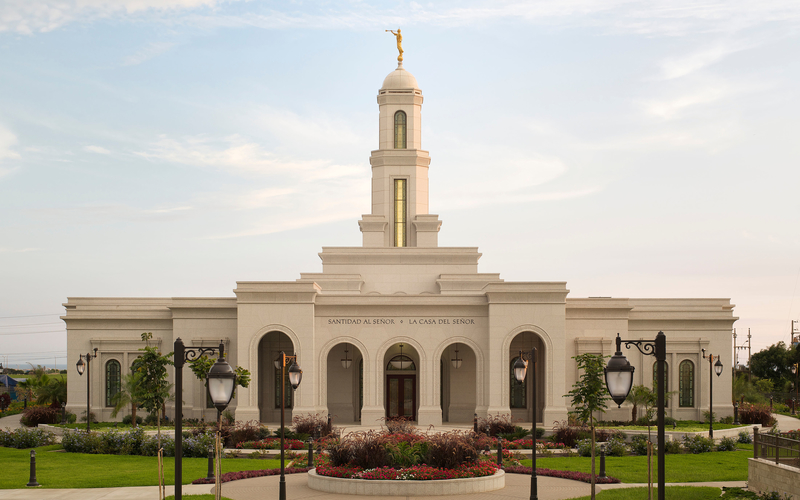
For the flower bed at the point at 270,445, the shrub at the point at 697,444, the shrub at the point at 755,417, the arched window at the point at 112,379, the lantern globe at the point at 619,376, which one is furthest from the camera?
the arched window at the point at 112,379

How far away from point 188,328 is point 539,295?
54.9ft

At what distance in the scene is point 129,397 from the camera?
3622 cm

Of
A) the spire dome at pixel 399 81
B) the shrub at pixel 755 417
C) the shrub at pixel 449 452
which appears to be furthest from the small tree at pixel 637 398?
the spire dome at pixel 399 81

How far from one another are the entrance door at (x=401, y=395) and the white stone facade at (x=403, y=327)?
49mm

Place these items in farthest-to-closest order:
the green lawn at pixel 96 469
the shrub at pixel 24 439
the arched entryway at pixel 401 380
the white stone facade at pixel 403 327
Answer: 1. the arched entryway at pixel 401 380
2. the white stone facade at pixel 403 327
3. the shrub at pixel 24 439
4. the green lawn at pixel 96 469

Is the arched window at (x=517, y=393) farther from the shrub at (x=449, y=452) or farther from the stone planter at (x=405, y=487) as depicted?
the stone planter at (x=405, y=487)

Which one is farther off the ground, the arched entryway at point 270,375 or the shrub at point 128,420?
the arched entryway at point 270,375

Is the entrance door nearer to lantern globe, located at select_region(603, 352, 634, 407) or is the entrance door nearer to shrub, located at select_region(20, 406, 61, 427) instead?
shrub, located at select_region(20, 406, 61, 427)

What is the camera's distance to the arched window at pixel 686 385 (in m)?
38.6

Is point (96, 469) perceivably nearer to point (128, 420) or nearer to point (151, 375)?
point (151, 375)

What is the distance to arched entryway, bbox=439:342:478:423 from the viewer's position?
1495 inches

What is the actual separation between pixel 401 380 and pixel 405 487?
18.6 meters

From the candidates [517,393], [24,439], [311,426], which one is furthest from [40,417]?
[517,393]

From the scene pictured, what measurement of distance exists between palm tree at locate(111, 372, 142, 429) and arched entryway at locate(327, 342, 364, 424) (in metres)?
8.93
